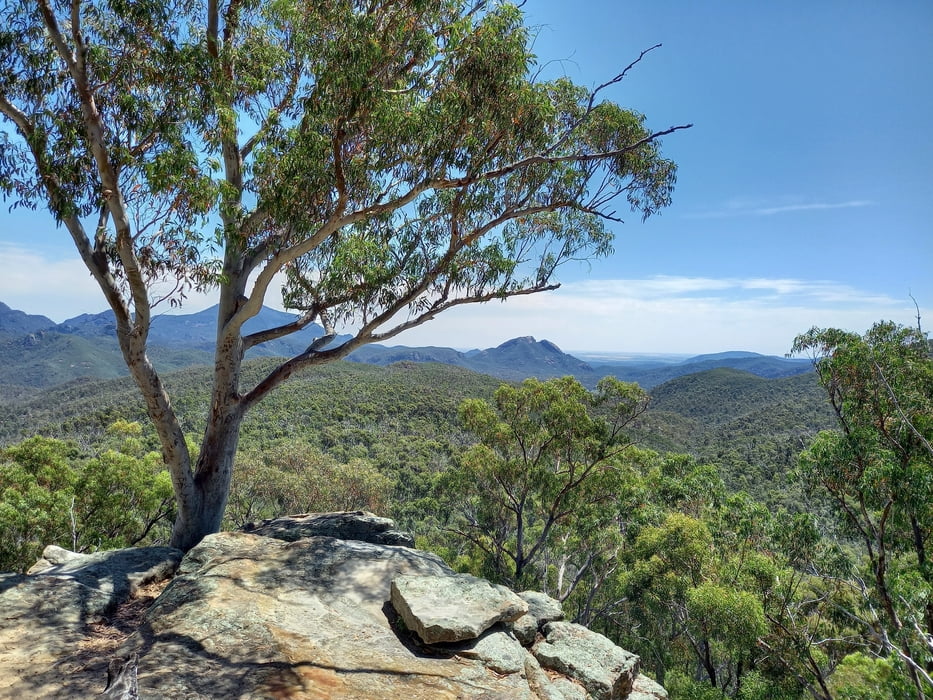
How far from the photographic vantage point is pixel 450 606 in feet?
15.3

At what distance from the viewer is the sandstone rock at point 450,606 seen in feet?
14.4

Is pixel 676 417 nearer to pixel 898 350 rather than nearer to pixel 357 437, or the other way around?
pixel 357 437

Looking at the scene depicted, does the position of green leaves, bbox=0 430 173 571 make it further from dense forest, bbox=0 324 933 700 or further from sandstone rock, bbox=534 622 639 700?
sandstone rock, bbox=534 622 639 700

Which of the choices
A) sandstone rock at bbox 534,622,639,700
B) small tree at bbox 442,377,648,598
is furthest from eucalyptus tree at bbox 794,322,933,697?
sandstone rock at bbox 534,622,639,700

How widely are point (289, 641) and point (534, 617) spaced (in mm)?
2707

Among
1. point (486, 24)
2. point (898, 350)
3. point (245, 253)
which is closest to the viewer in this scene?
point (486, 24)

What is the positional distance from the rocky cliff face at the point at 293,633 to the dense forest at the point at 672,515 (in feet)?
9.35

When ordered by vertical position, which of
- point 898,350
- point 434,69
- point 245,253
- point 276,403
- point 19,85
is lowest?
point 276,403

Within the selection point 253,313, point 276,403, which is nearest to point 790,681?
point 253,313

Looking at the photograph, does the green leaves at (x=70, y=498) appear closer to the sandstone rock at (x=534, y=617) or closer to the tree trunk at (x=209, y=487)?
the tree trunk at (x=209, y=487)

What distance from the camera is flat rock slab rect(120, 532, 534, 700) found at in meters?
3.54

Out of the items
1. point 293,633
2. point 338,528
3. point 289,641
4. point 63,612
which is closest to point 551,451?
point 338,528

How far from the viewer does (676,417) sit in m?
101

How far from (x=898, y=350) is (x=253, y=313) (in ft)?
37.1
